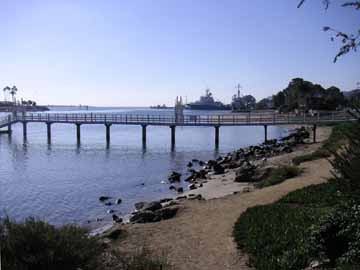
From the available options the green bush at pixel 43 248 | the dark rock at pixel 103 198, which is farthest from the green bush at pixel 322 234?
Result: the dark rock at pixel 103 198

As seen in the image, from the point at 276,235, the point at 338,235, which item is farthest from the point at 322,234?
the point at 276,235

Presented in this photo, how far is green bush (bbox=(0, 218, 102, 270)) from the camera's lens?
6.74m

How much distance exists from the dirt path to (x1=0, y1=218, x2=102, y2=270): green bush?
2554 mm

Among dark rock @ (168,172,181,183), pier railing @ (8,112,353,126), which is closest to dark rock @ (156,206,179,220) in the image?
A: dark rock @ (168,172,181,183)

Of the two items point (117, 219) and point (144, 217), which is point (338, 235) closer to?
point (144, 217)

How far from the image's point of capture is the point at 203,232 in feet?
39.7

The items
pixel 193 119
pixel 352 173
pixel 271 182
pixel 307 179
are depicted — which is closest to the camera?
pixel 352 173

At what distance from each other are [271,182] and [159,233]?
8216 mm

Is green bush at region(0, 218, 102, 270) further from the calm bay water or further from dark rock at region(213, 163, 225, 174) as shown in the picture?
dark rock at region(213, 163, 225, 174)

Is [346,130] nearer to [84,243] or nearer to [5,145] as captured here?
[84,243]

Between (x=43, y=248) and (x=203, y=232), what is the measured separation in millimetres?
5852

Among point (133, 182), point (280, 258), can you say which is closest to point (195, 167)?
point (133, 182)

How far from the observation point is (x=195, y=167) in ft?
115

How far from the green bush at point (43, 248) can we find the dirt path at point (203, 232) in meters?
2.55
